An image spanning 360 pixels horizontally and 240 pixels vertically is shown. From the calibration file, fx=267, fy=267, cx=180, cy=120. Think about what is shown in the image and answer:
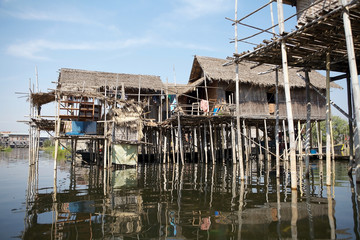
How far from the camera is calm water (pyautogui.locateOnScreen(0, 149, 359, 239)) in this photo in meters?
4.36

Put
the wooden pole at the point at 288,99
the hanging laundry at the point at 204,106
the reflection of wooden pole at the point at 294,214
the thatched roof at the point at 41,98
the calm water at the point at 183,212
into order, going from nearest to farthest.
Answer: the reflection of wooden pole at the point at 294,214, the calm water at the point at 183,212, the wooden pole at the point at 288,99, the thatched roof at the point at 41,98, the hanging laundry at the point at 204,106

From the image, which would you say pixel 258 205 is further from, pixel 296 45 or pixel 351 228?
pixel 296 45

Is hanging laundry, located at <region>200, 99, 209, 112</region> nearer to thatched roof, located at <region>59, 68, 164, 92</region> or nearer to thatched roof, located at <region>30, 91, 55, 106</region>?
thatched roof, located at <region>59, 68, 164, 92</region>

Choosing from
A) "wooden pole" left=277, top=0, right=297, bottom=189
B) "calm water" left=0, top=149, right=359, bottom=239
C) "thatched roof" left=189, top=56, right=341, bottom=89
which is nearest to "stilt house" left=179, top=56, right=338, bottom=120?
"thatched roof" left=189, top=56, right=341, bottom=89

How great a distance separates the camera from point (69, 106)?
47.3 feet

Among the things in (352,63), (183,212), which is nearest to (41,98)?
(183,212)

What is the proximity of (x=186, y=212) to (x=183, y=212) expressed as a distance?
0.21ft

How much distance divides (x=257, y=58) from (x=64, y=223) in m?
7.77

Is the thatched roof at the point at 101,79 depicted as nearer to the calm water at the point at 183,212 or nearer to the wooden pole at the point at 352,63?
the calm water at the point at 183,212

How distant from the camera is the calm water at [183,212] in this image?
172 inches

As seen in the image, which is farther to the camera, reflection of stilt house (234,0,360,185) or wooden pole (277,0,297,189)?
wooden pole (277,0,297,189)

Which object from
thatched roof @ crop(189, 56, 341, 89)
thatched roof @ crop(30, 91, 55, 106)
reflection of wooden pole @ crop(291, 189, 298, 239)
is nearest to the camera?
reflection of wooden pole @ crop(291, 189, 298, 239)

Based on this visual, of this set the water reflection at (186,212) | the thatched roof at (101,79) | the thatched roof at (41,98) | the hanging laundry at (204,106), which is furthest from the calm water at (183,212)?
the thatched roof at (101,79)

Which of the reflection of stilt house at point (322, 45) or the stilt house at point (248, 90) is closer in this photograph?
the reflection of stilt house at point (322, 45)
